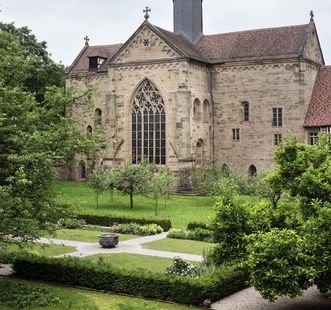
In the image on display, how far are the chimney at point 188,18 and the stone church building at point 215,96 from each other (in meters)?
0.47

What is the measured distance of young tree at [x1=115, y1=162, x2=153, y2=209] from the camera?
143ft

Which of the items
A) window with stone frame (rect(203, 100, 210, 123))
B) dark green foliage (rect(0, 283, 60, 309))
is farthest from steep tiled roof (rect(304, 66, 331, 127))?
dark green foliage (rect(0, 283, 60, 309))

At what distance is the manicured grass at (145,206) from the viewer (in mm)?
40062

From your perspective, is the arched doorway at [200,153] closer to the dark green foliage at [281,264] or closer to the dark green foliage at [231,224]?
the dark green foliage at [231,224]

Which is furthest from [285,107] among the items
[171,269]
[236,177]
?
[171,269]

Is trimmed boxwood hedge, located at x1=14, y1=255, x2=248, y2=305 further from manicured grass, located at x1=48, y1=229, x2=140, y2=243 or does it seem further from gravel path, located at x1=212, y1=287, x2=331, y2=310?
manicured grass, located at x1=48, y1=229, x2=140, y2=243

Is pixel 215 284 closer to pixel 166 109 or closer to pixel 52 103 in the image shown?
pixel 52 103

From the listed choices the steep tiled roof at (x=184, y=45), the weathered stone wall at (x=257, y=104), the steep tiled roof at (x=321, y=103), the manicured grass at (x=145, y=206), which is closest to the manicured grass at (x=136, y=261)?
the manicured grass at (x=145, y=206)

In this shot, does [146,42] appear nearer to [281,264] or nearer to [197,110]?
[197,110]

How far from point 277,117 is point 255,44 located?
7.39 m

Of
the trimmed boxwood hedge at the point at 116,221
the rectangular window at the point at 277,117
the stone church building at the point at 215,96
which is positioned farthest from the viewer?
the rectangular window at the point at 277,117

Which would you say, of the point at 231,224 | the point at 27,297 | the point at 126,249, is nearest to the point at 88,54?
the point at 126,249

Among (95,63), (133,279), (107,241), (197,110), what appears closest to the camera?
(133,279)

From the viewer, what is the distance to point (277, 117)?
53.4 meters
